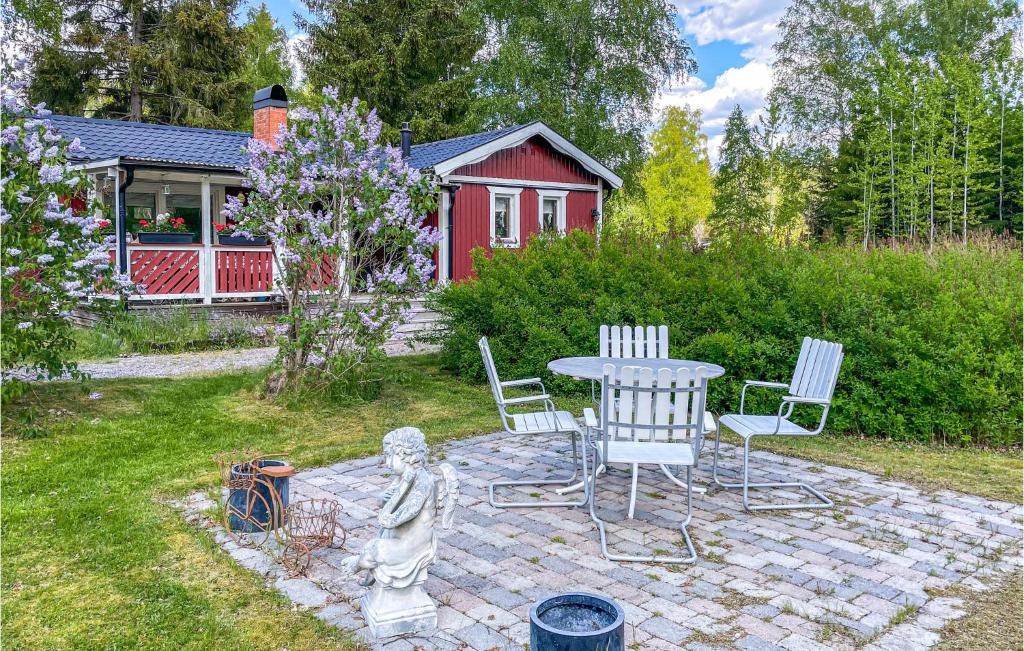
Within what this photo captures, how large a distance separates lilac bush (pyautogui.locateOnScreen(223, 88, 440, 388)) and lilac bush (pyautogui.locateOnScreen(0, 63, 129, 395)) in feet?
4.28

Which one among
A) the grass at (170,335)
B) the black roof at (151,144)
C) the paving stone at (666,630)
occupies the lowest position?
the paving stone at (666,630)

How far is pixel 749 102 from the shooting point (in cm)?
3183

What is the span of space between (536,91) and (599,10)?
364 cm

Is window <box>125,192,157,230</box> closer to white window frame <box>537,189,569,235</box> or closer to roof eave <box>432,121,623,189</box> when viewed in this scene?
roof eave <box>432,121,623,189</box>

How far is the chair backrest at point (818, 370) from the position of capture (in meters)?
4.88

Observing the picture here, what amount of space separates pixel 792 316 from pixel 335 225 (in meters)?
4.44

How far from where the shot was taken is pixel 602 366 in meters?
4.84

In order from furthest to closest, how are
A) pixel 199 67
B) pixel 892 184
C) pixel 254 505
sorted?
pixel 199 67
pixel 892 184
pixel 254 505

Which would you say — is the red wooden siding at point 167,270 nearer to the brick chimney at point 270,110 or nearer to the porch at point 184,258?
the porch at point 184,258

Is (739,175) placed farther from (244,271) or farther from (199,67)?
(244,271)

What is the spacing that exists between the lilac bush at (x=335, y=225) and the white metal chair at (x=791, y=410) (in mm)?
3683

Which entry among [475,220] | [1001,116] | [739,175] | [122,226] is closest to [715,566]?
[122,226]

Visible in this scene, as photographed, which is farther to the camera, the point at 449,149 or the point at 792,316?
the point at 449,149

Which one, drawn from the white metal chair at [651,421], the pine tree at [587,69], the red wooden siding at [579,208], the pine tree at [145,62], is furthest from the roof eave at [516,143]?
the pine tree at [145,62]
